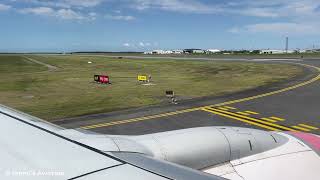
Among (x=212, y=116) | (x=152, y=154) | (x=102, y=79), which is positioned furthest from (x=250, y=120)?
(x=102, y=79)

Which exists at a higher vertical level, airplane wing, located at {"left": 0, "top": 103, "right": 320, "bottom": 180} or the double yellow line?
airplane wing, located at {"left": 0, "top": 103, "right": 320, "bottom": 180}

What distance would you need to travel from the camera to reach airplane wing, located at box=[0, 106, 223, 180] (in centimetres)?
322

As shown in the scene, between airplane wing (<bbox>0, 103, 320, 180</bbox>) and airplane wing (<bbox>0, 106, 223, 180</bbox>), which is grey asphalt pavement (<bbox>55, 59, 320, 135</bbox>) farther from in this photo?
airplane wing (<bbox>0, 106, 223, 180</bbox>)

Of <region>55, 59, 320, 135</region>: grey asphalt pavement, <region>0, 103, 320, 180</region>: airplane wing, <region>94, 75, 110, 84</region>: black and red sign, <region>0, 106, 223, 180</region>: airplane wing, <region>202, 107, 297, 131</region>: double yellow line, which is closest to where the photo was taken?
<region>0, 106, 223, 180</region>: airplane wing

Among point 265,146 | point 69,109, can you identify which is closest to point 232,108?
point 69,109

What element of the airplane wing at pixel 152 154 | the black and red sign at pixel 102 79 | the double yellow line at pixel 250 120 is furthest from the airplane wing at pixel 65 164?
the black and red sign at pixel 102 79

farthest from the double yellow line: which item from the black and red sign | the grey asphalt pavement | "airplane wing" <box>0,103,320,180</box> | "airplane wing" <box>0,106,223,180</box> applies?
the black and red sign

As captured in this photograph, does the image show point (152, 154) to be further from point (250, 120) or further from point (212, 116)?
point (212, 116)

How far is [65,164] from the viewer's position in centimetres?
332

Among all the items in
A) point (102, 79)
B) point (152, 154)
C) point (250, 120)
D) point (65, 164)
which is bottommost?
point (250, 120)

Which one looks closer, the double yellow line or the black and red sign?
the double yellow line

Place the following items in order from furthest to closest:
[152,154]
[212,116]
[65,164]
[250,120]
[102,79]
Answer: [102,79], [212,116], [250,120], [152,154], [65,164]

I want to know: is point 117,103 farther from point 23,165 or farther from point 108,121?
point 23,165

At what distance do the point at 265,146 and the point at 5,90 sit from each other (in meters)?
38.4
